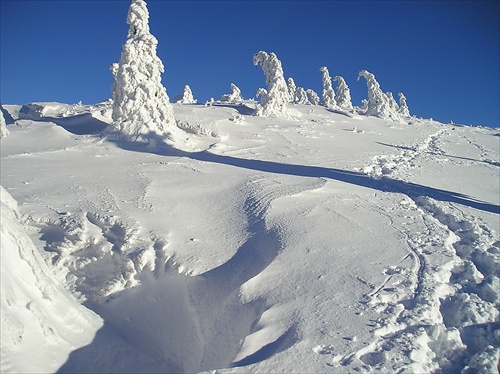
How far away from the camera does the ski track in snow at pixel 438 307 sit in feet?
14.1

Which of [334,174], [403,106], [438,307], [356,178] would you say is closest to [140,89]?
[334,174]

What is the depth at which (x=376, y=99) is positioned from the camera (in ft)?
140

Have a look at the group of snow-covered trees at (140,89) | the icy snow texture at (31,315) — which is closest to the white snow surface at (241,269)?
the icy snow texture at (31,315)

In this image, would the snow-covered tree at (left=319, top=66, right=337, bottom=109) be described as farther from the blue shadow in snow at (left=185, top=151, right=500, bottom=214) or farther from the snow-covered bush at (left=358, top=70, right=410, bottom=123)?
the blue shadow in snow at (left=185, top=151, right=500, bottom=214)

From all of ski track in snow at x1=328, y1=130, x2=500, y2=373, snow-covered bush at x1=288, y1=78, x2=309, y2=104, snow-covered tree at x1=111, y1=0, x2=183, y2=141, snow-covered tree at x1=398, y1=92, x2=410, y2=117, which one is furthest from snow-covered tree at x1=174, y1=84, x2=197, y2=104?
ski track in snow at x1=328, y1=130, x2=500, y2=373

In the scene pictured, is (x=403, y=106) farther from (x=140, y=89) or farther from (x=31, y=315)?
(x=31, y=315)

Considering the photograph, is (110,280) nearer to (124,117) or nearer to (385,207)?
(385,207)

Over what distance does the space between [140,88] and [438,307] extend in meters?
16.7

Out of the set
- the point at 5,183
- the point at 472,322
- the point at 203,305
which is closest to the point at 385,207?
the point at 472,322

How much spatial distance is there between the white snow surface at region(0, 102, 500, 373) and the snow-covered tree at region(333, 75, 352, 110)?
4372 cm

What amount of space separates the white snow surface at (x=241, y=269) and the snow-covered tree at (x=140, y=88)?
4.34 meters

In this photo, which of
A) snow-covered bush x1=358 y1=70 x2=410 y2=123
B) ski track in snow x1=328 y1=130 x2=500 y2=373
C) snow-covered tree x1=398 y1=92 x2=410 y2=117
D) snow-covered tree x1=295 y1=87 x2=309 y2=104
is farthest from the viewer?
snow-covered tree x1=398 y1=92 x2=410 y2=117

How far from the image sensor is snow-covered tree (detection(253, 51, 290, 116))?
31.4 metres

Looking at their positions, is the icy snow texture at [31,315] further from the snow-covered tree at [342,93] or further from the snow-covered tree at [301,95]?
the snow-covered tree at [301,95]
